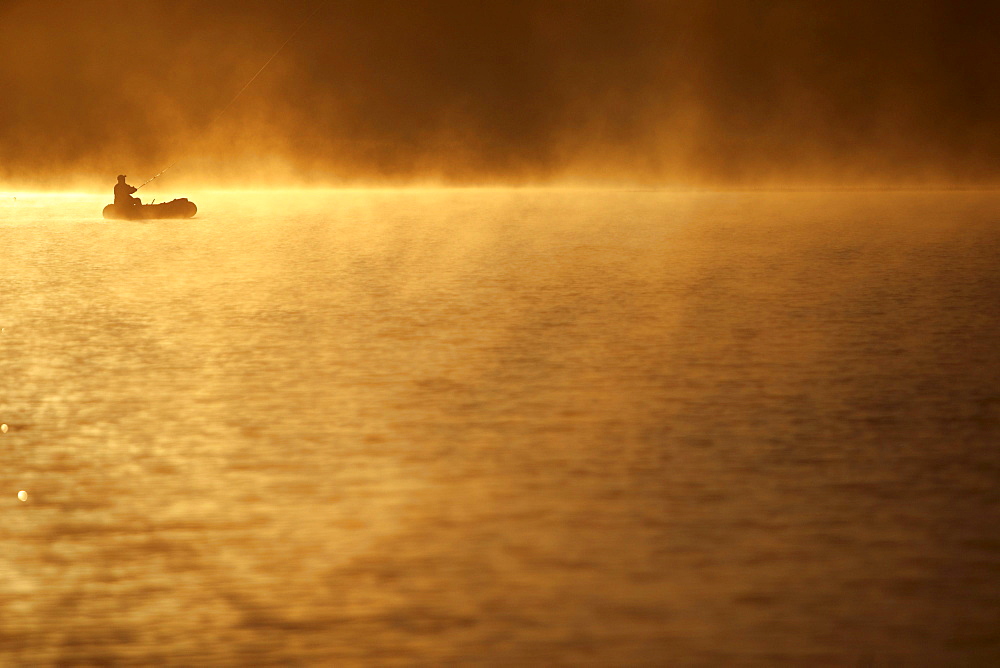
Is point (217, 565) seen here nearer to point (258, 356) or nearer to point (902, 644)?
point (902, 644)

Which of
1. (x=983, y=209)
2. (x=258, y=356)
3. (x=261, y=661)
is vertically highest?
(x=983, y=209)

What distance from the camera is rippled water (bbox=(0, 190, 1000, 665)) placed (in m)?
4.71

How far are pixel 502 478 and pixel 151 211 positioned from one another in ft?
101

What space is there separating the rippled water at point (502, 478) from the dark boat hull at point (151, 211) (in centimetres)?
1941

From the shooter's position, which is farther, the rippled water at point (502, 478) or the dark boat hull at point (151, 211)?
the dark boat hull at point (151, 211)

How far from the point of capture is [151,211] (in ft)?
119

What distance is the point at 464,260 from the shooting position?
2278 centimetres

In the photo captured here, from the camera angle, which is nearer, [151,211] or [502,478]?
[502,478]

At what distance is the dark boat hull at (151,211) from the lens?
35844 mm

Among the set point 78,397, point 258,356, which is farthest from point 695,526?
point 258,356

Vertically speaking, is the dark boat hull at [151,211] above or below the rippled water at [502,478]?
above

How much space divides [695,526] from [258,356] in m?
→ 6.19

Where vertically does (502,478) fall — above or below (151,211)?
below

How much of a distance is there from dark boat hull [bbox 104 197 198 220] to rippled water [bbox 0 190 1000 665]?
19.4 metres
